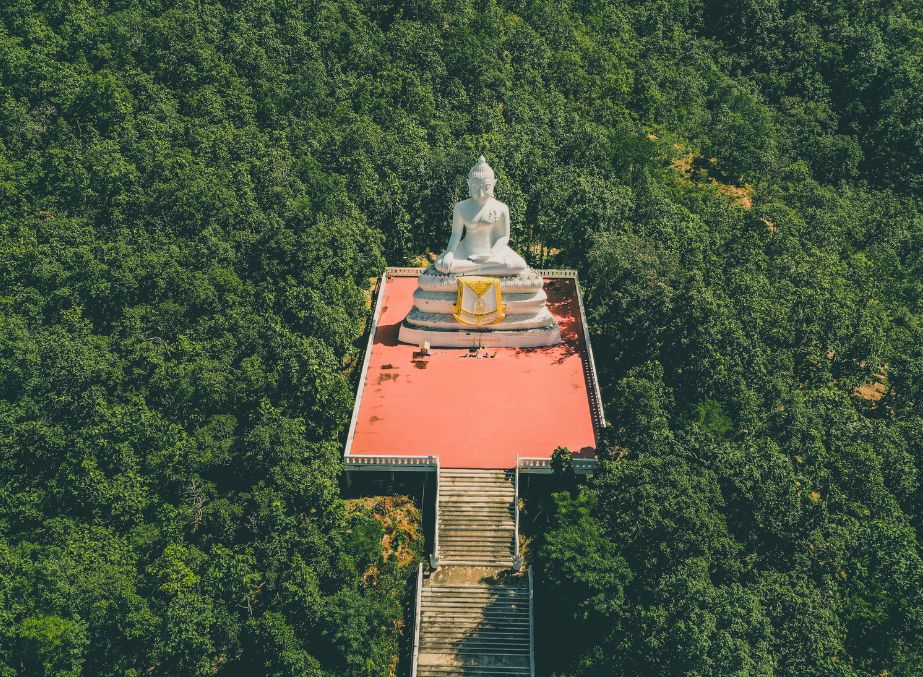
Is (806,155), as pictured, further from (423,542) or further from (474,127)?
(423,542)

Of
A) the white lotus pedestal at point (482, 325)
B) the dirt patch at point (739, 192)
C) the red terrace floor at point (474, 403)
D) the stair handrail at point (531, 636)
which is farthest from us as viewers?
the dirt patch at point (739, 192)

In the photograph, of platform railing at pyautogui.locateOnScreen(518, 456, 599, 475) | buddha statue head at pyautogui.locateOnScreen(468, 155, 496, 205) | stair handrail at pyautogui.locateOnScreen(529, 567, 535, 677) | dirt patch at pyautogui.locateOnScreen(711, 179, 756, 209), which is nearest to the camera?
stair handrail at pyautogui.locateOnScreen(529, 567, 535, 677)

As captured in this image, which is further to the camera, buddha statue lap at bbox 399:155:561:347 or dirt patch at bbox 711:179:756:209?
dirt patch at bbox 711:179:756:209

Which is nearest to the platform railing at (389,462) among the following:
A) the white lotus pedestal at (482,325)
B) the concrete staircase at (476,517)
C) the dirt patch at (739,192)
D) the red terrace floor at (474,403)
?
the concrete staircase at (476,517)

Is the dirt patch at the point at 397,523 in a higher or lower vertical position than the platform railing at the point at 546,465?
lower

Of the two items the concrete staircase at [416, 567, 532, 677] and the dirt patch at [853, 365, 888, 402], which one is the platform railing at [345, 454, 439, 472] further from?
the dirt patch at [853, 365, 888, 402]

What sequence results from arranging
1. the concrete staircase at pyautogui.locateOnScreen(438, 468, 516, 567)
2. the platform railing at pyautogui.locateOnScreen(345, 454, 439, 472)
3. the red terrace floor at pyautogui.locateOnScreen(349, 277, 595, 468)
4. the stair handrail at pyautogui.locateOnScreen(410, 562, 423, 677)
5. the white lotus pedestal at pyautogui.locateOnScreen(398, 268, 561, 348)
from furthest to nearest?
the white lotus pedestal at pyautogui.locateOnScreen(398, 268, 561, 348), the red terrace floor at pyautogui.locateOnScreen(349, 277, 595, 468), the platform railing at pyautogui.locateOnScreen(345, 454, 439, 472), the concrete staircase at pyautogui.locateOnScreen(438, 468, 516, 567), the stair handrail at pyautogui.locateOnScreen(410, 562, 423, 677)

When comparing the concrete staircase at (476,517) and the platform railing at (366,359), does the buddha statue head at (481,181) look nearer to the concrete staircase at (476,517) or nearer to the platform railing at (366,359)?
the platform railing at (366,359)

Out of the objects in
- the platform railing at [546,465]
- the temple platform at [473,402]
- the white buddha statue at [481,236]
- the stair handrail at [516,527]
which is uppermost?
the white buddha statue at [481,236]

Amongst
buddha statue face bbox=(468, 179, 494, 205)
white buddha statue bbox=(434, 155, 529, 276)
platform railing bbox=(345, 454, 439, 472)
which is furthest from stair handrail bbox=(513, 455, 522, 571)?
buddha statue face bbox=(468, 179, 494, 205)
